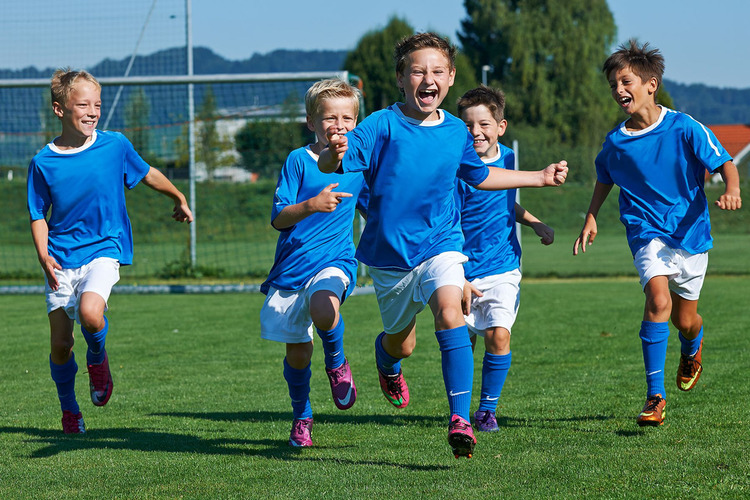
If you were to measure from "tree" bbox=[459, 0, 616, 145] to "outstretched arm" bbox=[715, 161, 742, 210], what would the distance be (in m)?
45.8

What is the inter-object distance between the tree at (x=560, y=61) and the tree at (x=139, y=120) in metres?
36.7

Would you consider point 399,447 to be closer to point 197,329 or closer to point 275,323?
point 275,323

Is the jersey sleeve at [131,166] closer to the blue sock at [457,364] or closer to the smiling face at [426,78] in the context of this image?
the smiling face at [426,78]

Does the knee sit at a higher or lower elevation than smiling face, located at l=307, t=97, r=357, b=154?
lower

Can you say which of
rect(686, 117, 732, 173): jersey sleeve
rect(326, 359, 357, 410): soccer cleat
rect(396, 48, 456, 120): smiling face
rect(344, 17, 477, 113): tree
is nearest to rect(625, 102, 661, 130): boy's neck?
rect(686, 117, 732, 173): jersey sleeve

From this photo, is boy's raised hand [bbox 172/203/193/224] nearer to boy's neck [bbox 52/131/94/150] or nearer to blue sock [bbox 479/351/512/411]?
boy's neck [bbox 52/131/94/150]

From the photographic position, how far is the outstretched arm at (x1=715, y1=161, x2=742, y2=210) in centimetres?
489

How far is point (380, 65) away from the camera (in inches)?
2047

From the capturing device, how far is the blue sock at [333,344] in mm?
4809

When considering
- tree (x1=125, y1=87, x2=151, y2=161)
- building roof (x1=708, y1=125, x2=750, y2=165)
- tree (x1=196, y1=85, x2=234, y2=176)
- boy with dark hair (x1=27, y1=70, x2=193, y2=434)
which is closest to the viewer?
boy with dark hair (x1=27, y1=70, x2=193, y2=434)

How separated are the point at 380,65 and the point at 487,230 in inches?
1874

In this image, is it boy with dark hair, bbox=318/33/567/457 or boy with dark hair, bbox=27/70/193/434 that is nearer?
boy with dark hair, bbox=318/33/567/457

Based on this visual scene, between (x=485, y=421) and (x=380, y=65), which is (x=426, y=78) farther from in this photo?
(x=380, y=65)

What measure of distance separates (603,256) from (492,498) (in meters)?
18.6
